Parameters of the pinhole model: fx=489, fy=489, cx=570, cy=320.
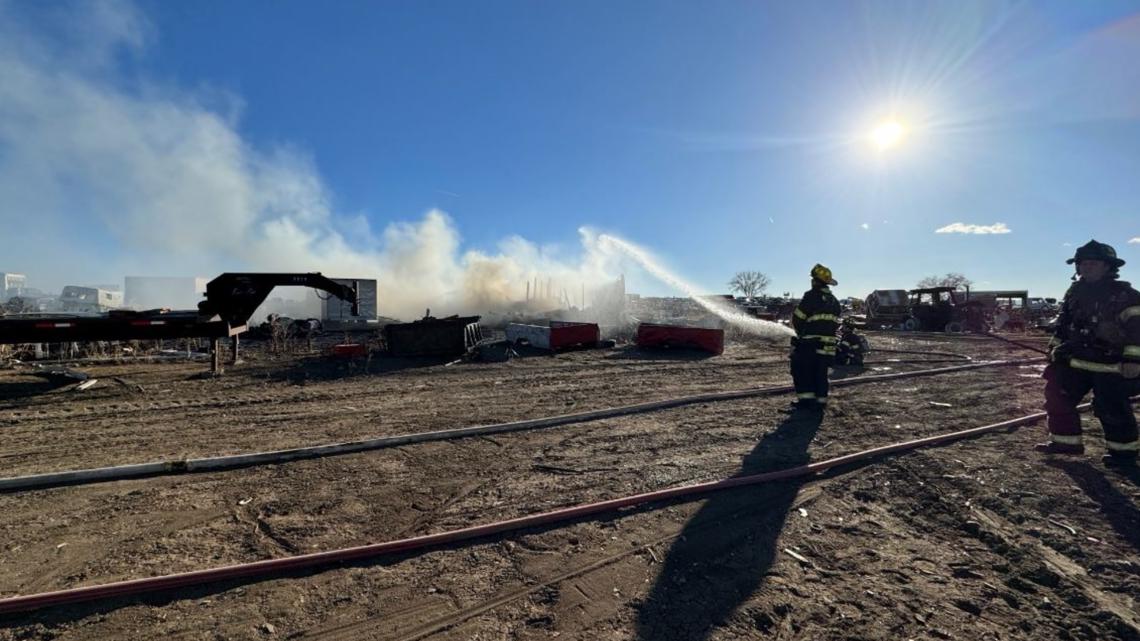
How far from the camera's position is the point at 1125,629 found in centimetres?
248

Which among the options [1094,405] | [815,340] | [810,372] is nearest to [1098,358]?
[1094,405]

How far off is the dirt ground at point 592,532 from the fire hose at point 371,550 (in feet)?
0.24

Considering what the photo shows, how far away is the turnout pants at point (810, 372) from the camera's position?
705 cm

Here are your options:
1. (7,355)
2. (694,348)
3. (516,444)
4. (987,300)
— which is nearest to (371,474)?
(516,444)

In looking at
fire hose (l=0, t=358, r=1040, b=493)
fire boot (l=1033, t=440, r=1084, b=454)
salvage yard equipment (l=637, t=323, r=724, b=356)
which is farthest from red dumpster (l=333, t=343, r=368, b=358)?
fire boot (l=1033, t=440, r=1084, b=454)

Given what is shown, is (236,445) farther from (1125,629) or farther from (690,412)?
(1125,629)

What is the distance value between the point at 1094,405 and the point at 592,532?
5.31 metres

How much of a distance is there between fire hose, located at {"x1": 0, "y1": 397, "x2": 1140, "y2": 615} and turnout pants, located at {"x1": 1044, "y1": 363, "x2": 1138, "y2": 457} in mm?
2169

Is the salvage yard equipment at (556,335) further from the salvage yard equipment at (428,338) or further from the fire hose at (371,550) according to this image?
the fire hose at (371,550)

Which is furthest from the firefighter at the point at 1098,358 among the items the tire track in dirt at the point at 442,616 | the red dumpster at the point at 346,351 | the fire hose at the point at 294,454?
the red dumpster at the point at 346,351

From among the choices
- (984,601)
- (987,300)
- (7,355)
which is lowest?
(984,601)

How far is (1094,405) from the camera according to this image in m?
4.88

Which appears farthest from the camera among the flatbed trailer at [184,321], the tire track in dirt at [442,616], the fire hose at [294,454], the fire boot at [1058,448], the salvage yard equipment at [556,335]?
the salvage yard equipment at [556,335]

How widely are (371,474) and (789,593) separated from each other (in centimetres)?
363
